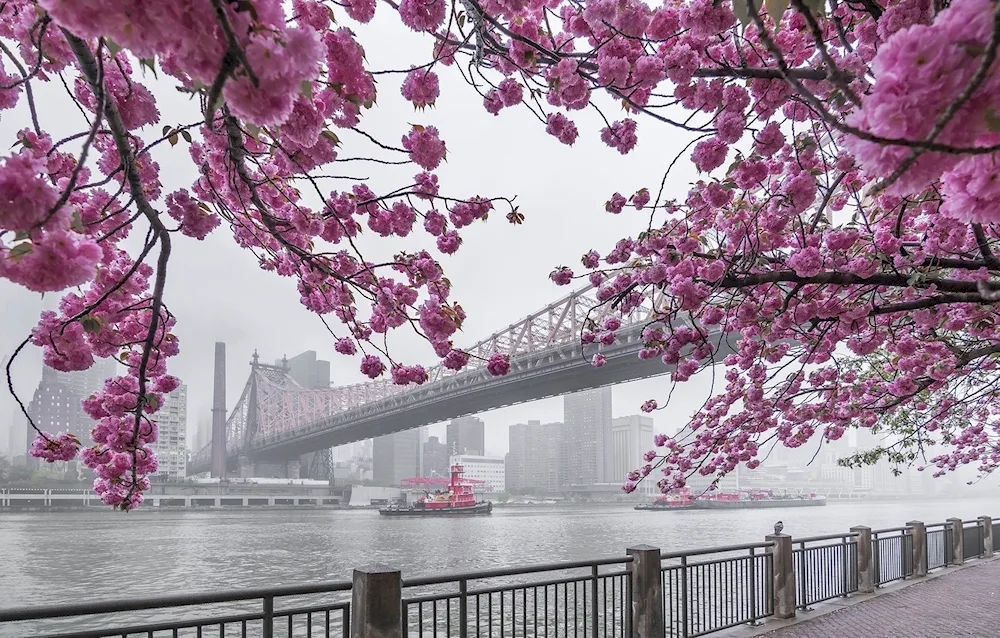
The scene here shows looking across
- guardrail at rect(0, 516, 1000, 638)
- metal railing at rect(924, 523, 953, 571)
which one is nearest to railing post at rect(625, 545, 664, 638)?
guardrail at rect(0, 516, 1000, 638)

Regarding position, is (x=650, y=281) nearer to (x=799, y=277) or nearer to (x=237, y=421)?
(x=799, y=277)

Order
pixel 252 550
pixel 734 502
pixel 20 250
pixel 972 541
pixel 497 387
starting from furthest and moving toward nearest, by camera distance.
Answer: pixel 734 502 < pixel 497 387 < pixel 252 550 < pixel 972 541 < pixel 20 250

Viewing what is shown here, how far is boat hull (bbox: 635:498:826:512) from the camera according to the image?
271 ft

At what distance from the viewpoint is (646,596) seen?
7152mm

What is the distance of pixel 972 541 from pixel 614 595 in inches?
485

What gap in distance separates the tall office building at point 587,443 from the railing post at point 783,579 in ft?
320

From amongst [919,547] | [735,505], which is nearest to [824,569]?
[919,547]

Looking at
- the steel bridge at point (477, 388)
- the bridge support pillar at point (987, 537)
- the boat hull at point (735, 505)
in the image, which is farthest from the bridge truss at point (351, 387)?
the boat hull at point (735, 505)

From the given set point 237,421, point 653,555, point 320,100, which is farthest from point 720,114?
point 237,421

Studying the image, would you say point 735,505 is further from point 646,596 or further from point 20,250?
point 20,250

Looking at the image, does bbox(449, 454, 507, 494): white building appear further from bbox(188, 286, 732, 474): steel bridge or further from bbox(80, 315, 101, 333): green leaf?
bbox(80, 315, 101, 333): green leaf

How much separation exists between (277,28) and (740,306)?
648 centimetres

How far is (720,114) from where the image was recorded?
191 inches

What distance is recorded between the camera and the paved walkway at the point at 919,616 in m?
8.28
